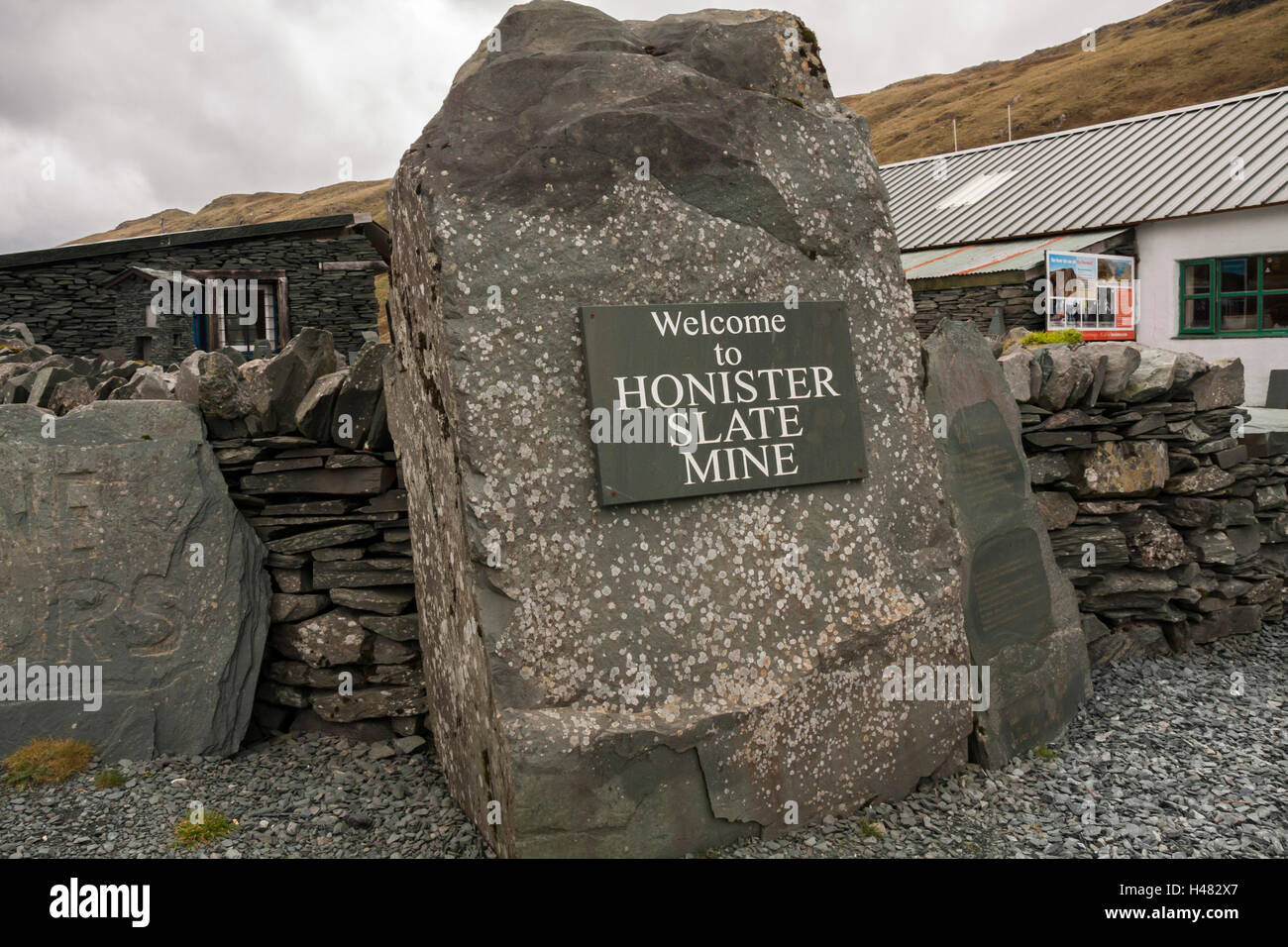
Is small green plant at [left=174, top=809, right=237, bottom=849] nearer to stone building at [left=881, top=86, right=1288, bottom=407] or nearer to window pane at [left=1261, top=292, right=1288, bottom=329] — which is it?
stone building at [left=881, top=86, right=1288, bottom=407]

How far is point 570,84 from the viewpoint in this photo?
334 centimetres

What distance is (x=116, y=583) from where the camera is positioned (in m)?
3.77

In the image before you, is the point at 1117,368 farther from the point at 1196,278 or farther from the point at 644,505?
the point at 1196,278

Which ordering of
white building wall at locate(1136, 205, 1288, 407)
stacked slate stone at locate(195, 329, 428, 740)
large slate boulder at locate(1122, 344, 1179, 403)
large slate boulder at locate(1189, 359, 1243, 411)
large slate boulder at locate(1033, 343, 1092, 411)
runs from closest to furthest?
1. stacked slate stone at locate(195, 329, 428, 740)
2. large slate boulder at locate(1033, 343, 1092, 411)
3. large slate boulder at locate(1122, 344, 1179, 403)
4. large slate boulder at locate(1189, 359, 1243, 411)
5. white building wall at locate(1136, 205, 1288, 407)

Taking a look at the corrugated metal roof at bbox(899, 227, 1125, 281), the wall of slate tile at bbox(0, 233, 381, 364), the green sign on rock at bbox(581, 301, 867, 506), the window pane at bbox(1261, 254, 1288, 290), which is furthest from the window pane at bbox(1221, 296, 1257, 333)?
the green sign on rock at bbox(581, 301, 867, 506)

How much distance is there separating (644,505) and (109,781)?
95.8 inches

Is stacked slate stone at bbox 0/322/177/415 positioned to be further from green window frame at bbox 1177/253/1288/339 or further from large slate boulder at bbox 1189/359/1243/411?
green window frame at bbox 1177/253/1288/339

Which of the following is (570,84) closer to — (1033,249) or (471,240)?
(471,240)

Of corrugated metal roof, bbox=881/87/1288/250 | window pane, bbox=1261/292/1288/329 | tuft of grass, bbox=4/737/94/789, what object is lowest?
tuft of grass, bbox=4/737/94/789

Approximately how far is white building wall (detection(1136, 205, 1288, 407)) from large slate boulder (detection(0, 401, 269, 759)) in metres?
16.1

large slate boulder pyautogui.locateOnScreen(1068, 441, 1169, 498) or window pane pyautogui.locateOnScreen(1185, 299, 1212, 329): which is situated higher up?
window pane pyautogui.locateOnScreen(1185, 299, 1212, 329)

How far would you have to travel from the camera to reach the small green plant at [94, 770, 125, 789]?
11.8 feet

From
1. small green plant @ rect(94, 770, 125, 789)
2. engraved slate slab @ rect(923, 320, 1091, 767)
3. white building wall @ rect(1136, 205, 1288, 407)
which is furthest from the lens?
white building wall @ rect(1136, 205, 1288, 407)

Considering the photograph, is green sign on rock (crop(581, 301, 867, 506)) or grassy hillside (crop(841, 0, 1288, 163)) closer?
green sign on rock (crop(581, 301, 867, 506))
